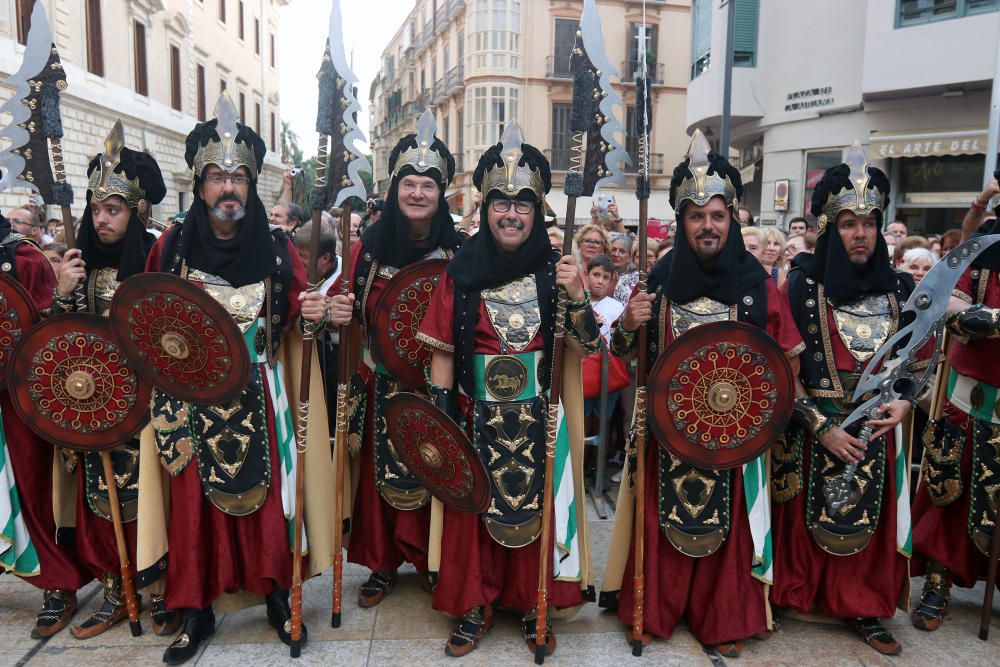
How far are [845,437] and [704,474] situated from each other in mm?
591

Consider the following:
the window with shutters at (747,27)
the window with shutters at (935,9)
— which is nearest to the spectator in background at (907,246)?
the window with shutters at (935,9)

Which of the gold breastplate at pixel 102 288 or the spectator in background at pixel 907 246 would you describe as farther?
the spectator in background at pixel 907 246

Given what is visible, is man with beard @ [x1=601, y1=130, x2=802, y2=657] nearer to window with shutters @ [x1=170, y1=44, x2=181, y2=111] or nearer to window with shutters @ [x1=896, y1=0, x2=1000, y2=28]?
window with shutters @ [x1=896, y1=0, x2=1000, y2=28]

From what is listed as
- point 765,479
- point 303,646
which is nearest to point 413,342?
point 303,646

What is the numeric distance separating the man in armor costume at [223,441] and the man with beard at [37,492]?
597 millimetres

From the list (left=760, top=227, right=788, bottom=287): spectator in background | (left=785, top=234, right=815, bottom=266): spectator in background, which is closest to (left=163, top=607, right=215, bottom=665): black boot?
(left=760, top=227, right=788, bottom=287): spectator in background

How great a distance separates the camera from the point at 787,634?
3518 mm

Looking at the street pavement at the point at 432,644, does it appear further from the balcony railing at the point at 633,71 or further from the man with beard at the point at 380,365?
the balcony railing at the point at 633,71

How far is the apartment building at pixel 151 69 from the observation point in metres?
15.6

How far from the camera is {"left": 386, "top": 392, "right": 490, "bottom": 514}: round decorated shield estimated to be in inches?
124

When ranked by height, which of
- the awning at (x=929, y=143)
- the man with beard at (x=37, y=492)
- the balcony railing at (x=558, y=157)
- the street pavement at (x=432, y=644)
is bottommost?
the street pavement at (x=432, y=644)

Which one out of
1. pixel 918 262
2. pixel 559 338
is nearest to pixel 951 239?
pixel 918 262

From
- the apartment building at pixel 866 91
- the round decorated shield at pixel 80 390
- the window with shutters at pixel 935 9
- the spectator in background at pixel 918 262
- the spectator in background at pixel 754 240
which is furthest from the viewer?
the apartment building at pixel 866 91

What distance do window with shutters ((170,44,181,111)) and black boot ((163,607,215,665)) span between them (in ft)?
72.8
